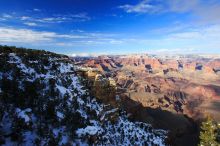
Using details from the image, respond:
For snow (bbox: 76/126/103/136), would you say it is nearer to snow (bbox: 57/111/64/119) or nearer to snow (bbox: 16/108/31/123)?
snow (bbox: 57/111/64/119)

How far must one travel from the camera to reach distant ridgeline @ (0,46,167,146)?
1939 cm

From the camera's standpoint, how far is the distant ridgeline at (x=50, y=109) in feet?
63.6

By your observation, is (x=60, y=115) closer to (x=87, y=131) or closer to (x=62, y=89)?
(x=87, y=131)

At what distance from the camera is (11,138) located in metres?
17.4

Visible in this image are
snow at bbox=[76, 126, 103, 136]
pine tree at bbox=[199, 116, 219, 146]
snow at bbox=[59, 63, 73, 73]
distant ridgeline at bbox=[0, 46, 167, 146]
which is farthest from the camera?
pine tree at bbox=[199, 116, 219, 146]

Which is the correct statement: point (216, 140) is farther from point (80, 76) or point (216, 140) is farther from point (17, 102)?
point (17, 102)

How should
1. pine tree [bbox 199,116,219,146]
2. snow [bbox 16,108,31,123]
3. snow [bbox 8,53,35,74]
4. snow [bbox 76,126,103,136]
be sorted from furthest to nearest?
pine tree [bbox 199,116,219,146] → snow [bbox 8,53,35,74] → snow [bbox 76,126,103,136] → snow [bbox 16,108,31,123]

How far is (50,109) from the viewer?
24.5 meters

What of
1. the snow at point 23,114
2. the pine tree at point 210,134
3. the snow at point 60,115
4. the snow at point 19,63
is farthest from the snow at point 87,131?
the pine tree at point 210,134

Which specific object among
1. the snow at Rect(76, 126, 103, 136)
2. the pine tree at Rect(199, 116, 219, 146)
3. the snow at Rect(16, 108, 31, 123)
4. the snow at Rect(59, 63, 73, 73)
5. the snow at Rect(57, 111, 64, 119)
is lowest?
the pine tree at Rect(199, 116, 219, 146)

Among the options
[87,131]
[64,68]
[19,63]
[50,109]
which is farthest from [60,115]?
[64,68]

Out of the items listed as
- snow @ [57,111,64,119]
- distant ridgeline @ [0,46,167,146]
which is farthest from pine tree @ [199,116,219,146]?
snow @ [57,111,64,119]

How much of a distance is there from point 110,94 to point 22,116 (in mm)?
24473

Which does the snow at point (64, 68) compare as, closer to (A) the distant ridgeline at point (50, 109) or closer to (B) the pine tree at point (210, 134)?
(A) the distant ridgeline at point (50, 109)
